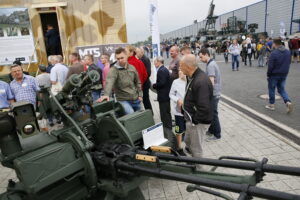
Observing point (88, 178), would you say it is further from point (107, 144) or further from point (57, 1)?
point (57, 1)

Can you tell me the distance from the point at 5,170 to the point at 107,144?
114 inches

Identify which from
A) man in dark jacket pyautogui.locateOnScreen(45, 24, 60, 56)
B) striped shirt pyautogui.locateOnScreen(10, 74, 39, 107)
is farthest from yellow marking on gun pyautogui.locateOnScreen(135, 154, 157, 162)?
man in dark jacket pyautogui.locateOnScreen(45, 24, 60, 56)

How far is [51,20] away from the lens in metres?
12.6

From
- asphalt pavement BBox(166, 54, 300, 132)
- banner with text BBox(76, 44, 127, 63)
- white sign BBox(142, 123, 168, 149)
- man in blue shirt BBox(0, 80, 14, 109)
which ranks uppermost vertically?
banner with text BBox(76, 44, 127, 63)

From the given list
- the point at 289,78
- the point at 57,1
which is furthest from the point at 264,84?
the point at 57,1

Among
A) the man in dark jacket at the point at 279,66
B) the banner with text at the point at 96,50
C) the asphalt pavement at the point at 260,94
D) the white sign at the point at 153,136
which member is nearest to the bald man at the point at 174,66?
the white sign at the point at 153,136

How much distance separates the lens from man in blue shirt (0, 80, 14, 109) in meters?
4.94

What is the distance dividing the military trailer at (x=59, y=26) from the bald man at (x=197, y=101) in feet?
21.8

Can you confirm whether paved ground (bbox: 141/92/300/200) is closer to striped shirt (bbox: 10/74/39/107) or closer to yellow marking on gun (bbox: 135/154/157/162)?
yellow marking on gun (bbox: 135/154/157/162)

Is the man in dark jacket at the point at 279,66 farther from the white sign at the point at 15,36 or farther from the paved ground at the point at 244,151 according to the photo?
the white sign at the point at 15,36

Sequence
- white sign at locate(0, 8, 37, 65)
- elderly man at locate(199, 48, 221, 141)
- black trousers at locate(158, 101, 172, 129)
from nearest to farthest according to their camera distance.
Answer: elderly man at locate(199, 48, 221, 141)
black trousers at locate(158, 101, 172, 129)
white sign at locate(0, 8, 37, 65)

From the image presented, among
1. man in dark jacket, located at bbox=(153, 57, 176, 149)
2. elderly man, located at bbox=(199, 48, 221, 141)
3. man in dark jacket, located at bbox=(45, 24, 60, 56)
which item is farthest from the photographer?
man in dark jacket, located at bbox=(45, 24, 60, 56)

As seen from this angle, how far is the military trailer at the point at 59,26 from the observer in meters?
8.62

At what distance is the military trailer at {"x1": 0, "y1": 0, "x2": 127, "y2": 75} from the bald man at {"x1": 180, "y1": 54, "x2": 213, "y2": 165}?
665 cm
